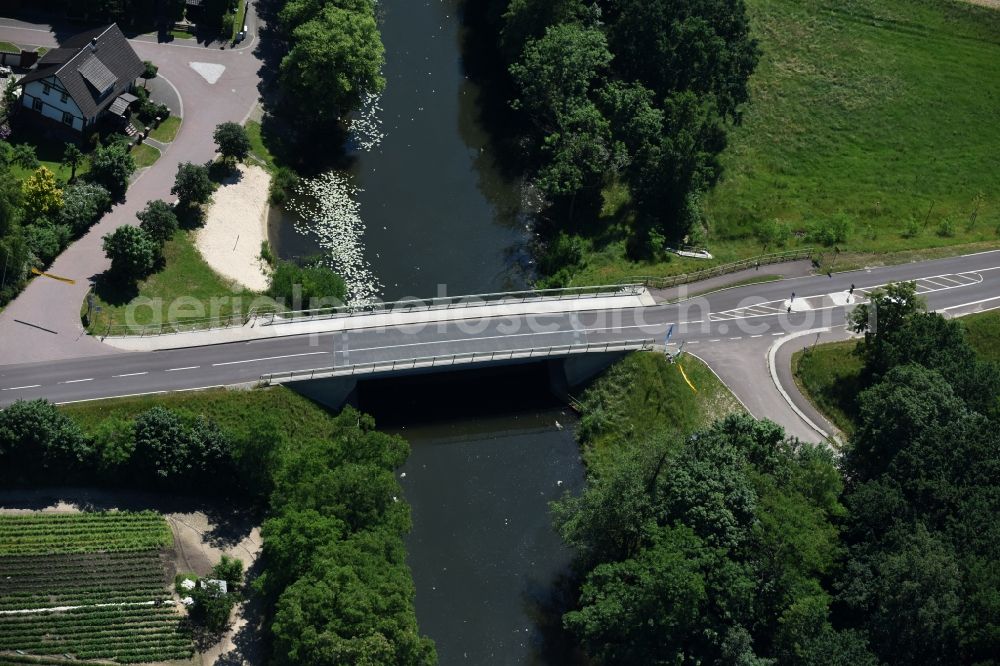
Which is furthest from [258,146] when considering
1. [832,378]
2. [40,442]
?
[832,378]

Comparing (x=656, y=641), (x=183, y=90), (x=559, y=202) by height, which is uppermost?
(x=183, y=90)

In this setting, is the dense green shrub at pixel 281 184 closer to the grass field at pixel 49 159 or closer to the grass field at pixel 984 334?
the grass field at pixel 49 159

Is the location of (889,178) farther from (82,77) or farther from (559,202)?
(82,77)

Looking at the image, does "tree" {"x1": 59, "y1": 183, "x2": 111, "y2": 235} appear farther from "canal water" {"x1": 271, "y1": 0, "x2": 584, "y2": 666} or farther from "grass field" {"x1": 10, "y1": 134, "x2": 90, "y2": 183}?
"canal water" {"x1": 271, "y1": 0, "x2": 584, "y2": 666}

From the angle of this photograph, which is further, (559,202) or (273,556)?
(559,202)

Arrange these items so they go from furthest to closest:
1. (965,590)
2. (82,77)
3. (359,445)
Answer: (82,77) < (359,445) < (965,590)

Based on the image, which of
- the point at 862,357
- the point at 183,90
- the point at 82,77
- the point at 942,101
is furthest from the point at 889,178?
the point at 82,77

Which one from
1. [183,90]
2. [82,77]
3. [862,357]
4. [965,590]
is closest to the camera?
[965,590]
